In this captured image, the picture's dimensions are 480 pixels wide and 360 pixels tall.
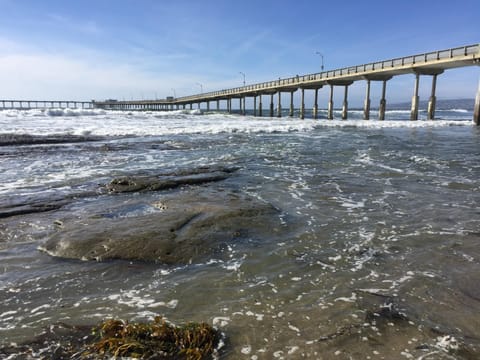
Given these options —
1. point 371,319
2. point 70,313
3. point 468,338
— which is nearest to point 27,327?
point 70,313

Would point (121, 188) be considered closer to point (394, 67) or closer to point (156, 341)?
point (156, 341)

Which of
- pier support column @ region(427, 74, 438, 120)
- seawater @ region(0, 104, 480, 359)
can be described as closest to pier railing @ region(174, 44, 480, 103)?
pier support column @ region(427, 74, 438, 120)

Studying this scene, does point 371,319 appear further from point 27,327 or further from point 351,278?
point 27,327

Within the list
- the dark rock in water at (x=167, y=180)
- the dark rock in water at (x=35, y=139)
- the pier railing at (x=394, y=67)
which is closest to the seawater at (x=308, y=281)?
→ the dark rock in water at (x=167, y=180)

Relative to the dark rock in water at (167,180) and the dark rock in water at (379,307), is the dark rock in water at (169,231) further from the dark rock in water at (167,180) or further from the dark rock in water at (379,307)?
the dark rock in water at (379,307)

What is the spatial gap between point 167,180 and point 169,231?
4.08 metres

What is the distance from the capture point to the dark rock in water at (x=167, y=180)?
8.67 meters

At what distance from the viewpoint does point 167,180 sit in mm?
9477

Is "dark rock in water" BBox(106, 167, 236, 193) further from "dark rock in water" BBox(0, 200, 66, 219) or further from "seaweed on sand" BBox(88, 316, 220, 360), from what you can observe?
"seaweed on sand" BBox(88, 316, 220, 360)

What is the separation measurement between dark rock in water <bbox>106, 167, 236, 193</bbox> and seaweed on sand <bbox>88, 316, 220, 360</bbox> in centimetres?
573

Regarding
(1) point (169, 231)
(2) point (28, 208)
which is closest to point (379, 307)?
(1) point (169, 231)

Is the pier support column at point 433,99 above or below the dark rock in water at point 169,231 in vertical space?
above

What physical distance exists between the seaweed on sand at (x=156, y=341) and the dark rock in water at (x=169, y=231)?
5.41 feet

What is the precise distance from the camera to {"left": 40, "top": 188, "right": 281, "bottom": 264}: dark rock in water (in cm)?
488
